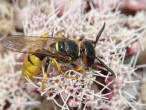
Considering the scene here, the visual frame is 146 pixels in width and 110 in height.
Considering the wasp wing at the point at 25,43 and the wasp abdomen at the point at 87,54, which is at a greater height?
the wasp wing at the point at 25,43

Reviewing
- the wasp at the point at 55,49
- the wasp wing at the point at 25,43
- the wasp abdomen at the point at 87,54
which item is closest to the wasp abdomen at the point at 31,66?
Result: the wasp at the point at 55,49

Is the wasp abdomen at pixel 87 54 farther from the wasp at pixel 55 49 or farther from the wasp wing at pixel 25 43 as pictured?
the wasp wing at pixel 25 43

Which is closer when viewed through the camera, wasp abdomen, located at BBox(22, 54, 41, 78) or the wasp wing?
the wasp wing

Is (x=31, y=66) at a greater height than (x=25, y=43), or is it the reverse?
(x=25, y=43)

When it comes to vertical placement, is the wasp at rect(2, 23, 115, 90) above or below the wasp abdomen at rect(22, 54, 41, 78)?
above

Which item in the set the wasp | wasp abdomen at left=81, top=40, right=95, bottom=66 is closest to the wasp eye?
the wasp

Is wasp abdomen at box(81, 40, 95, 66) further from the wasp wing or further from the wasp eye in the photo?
the wasp wing

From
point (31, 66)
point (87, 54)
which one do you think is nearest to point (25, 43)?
point (31, 66)

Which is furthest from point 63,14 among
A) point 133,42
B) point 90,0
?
point 133,42

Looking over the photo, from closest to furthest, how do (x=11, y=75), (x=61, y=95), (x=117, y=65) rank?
(x=61, y=95) < (x=117, y=65) < (x=11, y=75)

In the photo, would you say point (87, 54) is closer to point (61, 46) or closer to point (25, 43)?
point (61, 46)

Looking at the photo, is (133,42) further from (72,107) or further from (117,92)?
(72,107)
